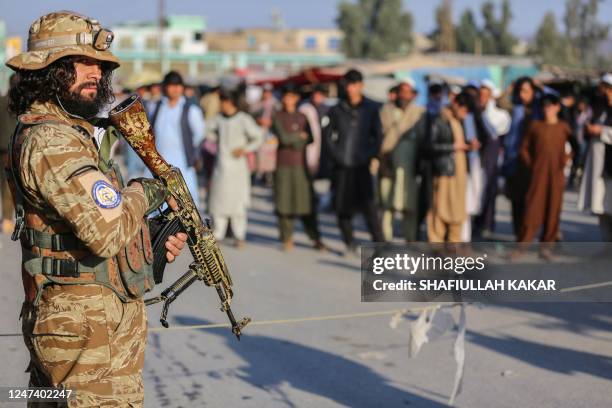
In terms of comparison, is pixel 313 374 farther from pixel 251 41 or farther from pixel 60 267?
pixel 251 41

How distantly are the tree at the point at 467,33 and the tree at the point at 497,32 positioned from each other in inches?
50.6

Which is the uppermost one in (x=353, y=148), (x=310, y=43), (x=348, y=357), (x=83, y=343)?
(x=310, y=43)

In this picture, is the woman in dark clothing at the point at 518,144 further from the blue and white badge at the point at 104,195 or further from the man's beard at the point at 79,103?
the blue and white badge at the point at 104,195

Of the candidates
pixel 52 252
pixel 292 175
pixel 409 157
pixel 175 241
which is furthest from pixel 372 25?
pixel 52 252

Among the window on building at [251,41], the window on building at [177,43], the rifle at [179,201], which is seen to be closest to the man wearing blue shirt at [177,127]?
the rifle at [179,201]

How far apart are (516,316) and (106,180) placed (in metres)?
5.36

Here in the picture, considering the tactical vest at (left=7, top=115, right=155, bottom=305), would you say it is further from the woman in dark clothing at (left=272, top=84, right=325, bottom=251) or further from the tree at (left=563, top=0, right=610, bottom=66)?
the tree at (left=563, top=0, right=610, bottom=66)

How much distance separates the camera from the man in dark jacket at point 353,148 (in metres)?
10.7

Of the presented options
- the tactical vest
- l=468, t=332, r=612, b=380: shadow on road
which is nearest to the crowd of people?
l=468, t=332, r=612, b=380: shadow on road

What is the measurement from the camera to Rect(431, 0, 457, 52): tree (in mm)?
73750

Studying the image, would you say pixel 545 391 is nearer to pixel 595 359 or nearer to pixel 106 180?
pixel 595 359

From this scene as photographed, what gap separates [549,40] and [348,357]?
6773 cm

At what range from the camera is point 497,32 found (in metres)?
76.3

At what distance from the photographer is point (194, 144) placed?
1120cm
